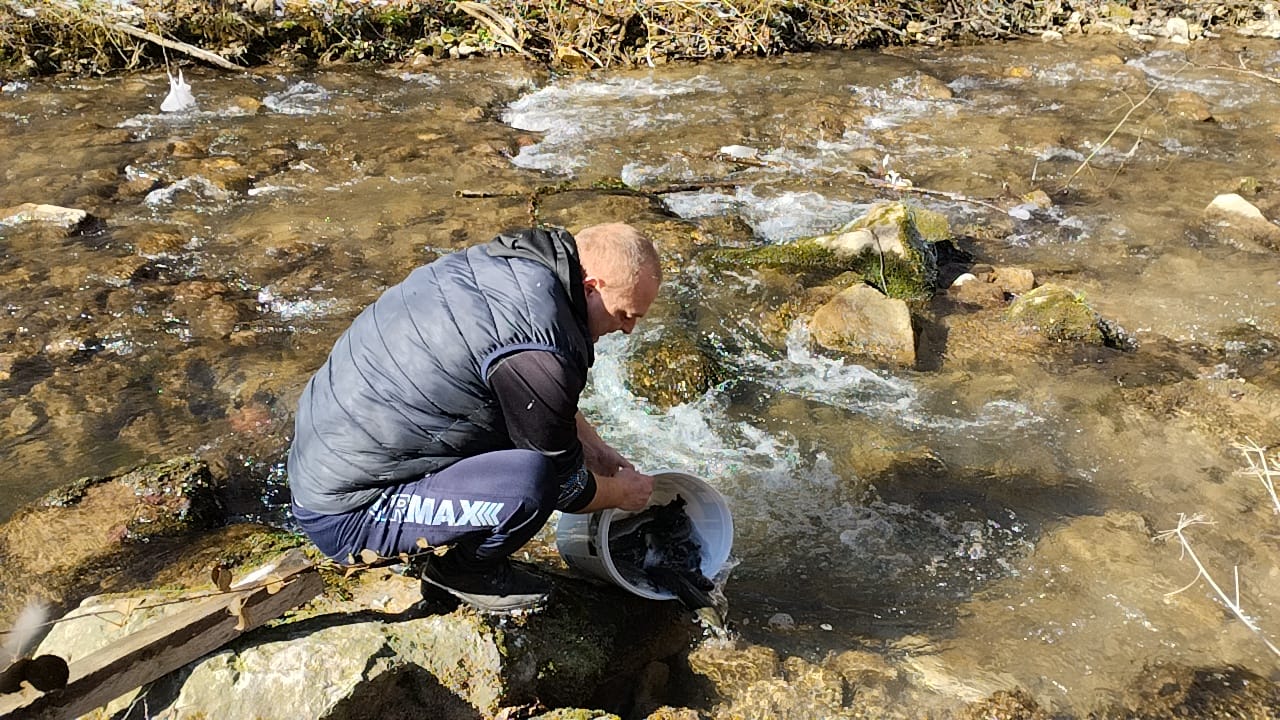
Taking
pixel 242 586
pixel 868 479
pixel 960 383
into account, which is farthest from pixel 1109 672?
pixel 242 586

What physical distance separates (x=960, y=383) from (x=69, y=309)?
4.57 meters

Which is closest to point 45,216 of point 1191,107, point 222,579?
point 222,579

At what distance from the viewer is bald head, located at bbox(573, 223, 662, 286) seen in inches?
91.2

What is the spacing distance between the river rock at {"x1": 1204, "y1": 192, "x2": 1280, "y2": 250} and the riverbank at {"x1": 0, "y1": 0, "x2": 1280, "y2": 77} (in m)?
4.64

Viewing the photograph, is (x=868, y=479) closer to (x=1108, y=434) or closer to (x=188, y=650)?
(x=1108, y=434)

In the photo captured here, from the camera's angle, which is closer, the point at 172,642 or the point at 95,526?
the point at 172,642

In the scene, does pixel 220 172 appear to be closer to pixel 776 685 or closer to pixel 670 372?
pixel 670 372

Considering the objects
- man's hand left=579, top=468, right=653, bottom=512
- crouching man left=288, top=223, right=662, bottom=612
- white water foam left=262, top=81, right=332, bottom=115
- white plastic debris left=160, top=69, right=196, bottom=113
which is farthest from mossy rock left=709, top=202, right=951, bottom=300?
white plastic debris left=160, top=69, right=196, bottom=113

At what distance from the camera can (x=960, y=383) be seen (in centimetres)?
428

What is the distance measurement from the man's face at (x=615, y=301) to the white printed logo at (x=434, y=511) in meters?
0.55

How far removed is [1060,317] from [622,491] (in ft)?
9.76

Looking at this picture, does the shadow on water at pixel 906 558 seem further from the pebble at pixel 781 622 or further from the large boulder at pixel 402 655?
the large boulder at pixel 402 655

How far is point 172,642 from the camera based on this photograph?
82.4 inches

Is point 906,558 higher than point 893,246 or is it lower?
lower
